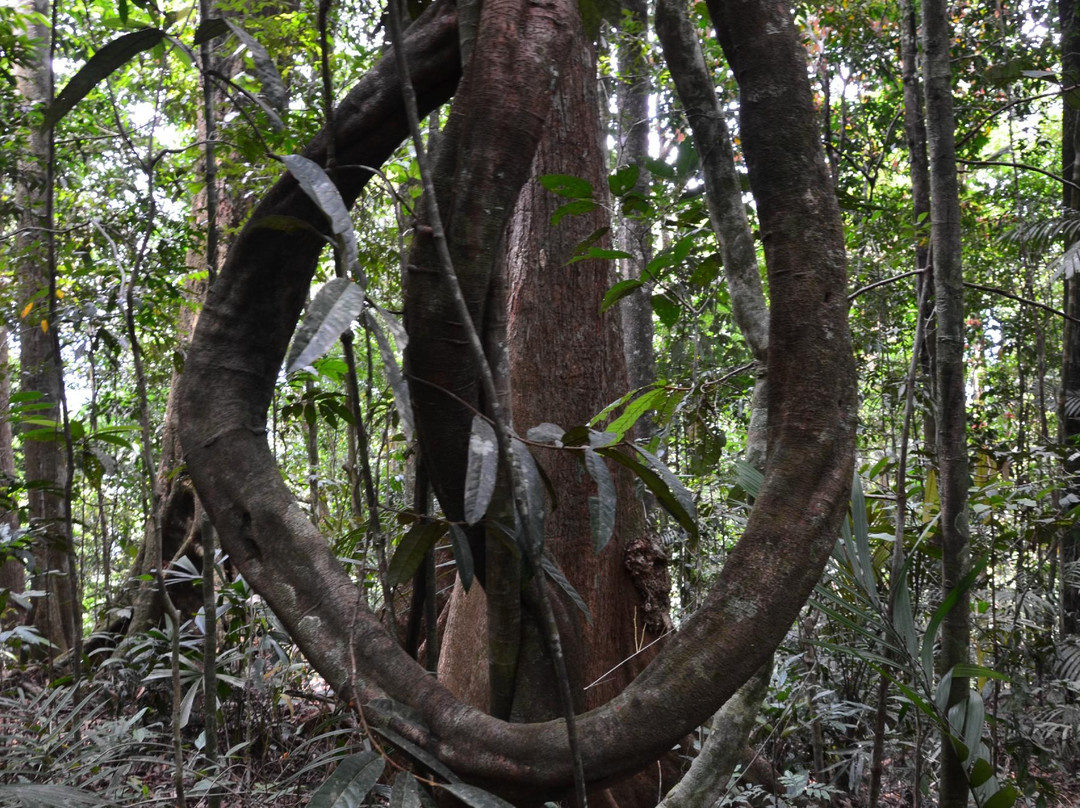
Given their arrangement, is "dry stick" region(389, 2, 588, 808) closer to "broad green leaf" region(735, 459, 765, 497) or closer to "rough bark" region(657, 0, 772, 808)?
"broad green leaf" region(735, 459, 765, 497)

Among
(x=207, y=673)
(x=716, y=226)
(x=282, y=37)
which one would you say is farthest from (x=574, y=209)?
(x=282, y=37)

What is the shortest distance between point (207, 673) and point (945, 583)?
1.96 m

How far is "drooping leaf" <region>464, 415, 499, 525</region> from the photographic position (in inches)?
44.6

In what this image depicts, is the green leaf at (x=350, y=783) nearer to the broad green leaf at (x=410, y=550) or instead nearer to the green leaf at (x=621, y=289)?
the broad green leaf at (x=410, y=550)

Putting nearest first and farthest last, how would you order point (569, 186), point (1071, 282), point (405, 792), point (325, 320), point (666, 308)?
point (325, 320) < point (405, 792) < point (569, 186) < point (666, 308) < point (1071, 282)

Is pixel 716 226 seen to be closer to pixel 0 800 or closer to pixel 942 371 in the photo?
pixel 942 371

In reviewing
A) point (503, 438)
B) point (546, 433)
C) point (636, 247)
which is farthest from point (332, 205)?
point (636, 247)

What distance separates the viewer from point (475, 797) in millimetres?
1178

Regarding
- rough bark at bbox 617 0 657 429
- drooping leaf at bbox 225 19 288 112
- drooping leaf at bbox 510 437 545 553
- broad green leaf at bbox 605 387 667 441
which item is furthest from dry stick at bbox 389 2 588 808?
rough bark at bbox 617 0 657 429

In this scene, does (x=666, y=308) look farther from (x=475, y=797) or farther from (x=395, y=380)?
(x=475, y=797)

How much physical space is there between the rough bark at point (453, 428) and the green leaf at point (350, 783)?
14cm

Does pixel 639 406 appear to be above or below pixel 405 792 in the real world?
above

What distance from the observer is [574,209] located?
78.4 inches

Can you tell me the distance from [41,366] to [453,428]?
4.14 metres
